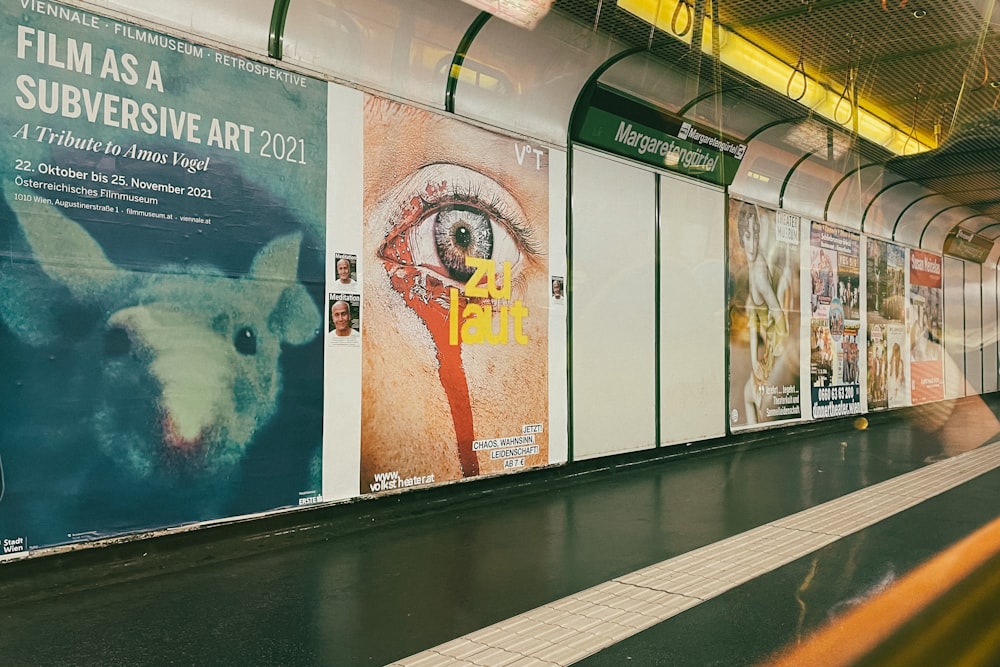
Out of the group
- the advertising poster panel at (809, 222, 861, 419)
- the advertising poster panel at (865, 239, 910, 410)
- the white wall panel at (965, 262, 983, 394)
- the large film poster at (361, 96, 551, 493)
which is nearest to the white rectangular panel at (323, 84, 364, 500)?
the large film poster at (361, 96, 551, 493)

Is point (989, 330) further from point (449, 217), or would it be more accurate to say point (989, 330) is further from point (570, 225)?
point (449, 217)

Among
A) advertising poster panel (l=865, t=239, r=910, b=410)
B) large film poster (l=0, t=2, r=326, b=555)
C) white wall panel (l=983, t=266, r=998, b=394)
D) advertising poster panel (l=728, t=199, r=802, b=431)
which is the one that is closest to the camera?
large film poster (l=0, t=2, r=326, b=555)

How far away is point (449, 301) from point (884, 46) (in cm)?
435

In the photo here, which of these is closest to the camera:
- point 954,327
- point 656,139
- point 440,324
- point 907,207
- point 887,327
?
point 440,324

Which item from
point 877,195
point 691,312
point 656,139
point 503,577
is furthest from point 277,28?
point 877,195

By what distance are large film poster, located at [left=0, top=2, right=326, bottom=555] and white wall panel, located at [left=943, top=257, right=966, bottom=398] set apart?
13575 millimetres

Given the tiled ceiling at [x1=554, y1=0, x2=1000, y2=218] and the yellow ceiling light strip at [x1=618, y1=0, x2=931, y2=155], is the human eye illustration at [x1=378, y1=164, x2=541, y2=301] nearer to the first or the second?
the tiled ceiling at [x1=554, y1=0, x2=1000, y2=218]

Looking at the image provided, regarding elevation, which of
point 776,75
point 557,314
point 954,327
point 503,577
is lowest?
point 503,577

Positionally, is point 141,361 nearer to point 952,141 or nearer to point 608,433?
point 608,433

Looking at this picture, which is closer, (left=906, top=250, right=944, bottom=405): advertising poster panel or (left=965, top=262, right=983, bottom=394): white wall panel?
(left=906, top=250, right=944, bottom=405): advertising poster panel

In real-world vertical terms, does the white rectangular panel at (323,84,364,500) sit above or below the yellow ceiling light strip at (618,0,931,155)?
below

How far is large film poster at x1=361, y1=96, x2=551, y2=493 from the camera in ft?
15.7

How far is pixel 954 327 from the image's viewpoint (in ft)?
47.3

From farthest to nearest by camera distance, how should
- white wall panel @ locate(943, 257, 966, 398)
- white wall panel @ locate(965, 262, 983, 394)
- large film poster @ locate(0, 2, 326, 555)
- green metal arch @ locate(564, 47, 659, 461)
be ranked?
white wall panel @ locate(965, 262, 983, 394), white wall panel @ locate(943, 257, 966, 398), green metal arch @ locate(564, 47, 659, 461), large film poster @ locate(0, 2, 326, 555)
